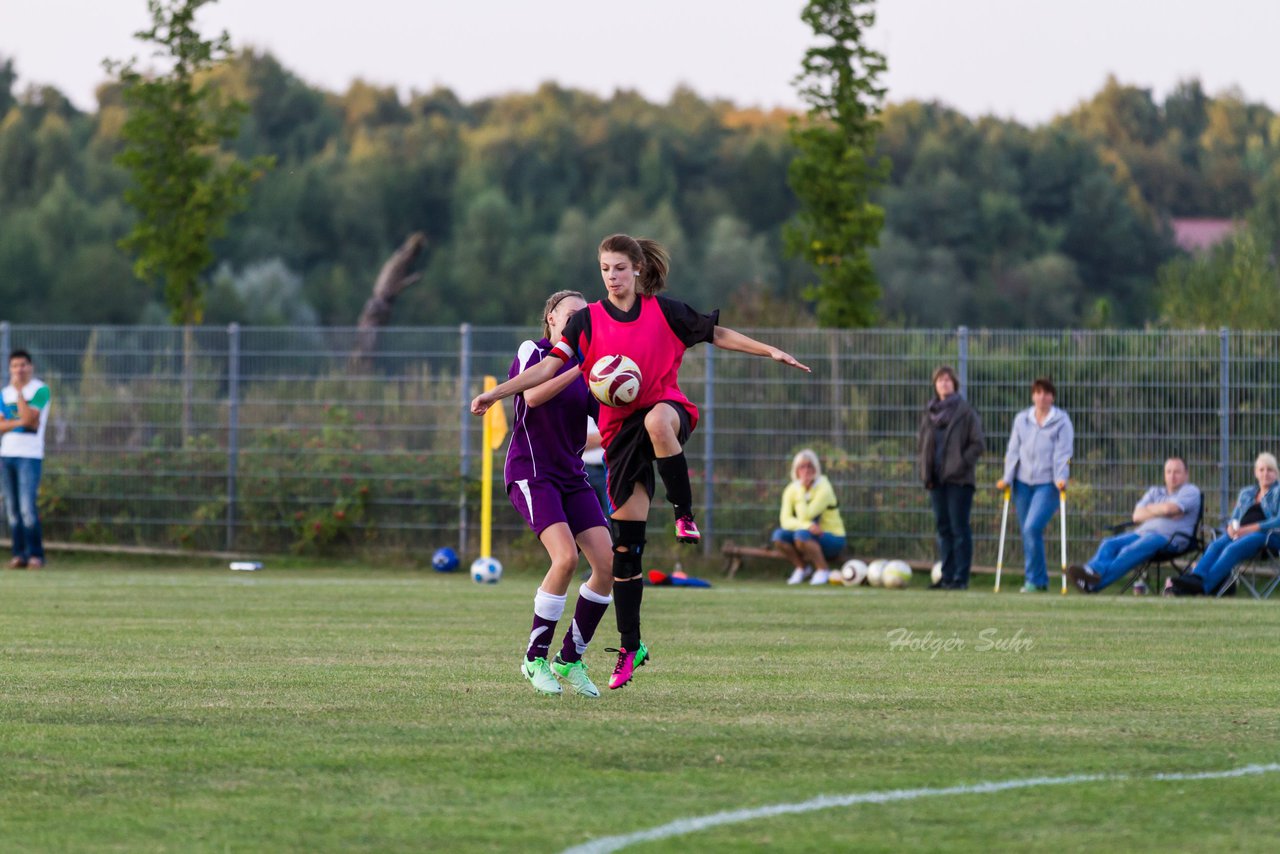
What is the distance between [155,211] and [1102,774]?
2004 centimetres

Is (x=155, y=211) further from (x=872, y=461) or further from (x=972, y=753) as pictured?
(x=972, y=753)

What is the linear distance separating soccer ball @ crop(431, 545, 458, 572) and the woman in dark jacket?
520 centimetres

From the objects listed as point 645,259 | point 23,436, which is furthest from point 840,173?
point 645,259

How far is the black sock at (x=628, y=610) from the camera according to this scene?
8039 mm

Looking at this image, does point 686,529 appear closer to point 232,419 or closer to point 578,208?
point 232,419

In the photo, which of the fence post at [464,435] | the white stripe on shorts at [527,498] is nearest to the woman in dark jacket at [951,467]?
the fence post at [464,435]

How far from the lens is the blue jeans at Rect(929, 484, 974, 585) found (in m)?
18.2

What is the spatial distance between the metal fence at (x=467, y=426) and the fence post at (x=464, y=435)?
0.03 meters

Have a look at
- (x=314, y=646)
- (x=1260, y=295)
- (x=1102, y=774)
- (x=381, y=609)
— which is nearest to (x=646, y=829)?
(x=1102, y=774)

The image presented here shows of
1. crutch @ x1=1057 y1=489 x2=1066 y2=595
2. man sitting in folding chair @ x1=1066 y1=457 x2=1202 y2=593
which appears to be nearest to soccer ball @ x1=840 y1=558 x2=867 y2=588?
crutch @ x1=1057 y1=489 x2=1066 y2=595

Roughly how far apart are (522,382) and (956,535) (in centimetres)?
1129

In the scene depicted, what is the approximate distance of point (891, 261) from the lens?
74.6m

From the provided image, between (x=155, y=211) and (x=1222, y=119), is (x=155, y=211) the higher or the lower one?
the lower one

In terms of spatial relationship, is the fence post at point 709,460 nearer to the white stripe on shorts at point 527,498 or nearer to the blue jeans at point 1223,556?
the blue jeans at point 1223,556
